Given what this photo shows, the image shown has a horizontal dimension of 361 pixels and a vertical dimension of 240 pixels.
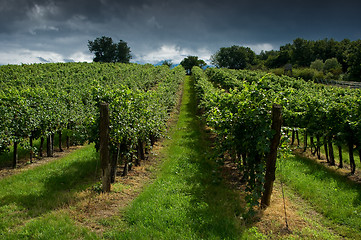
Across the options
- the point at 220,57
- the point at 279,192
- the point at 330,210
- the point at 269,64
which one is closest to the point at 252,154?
the point at 279,192

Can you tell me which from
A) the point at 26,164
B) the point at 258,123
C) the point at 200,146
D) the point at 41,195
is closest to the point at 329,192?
the point at 258,123

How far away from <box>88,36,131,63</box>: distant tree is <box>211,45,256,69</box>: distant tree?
181 ft

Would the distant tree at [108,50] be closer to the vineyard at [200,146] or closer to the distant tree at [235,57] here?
the distant tree at [235,57]

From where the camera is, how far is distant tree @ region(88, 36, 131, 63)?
97562 mm

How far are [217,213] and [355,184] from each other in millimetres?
6191

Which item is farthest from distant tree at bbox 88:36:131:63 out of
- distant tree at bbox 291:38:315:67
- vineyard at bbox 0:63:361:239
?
vineyard at bbox 0:63:361:239

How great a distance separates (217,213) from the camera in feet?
20.1

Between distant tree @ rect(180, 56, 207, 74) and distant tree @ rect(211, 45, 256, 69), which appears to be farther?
distant tree @ rect(211, 45, 256, 69)

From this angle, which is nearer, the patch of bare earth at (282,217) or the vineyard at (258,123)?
the patch of bare earth at (282,217)

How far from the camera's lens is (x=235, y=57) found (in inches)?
4830

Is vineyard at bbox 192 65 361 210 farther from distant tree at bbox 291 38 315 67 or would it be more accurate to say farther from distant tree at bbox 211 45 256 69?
distant tree at bbox 211 45 256 69

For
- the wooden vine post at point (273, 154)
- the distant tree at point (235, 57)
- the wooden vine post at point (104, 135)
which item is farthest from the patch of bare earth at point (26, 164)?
the distant tree at point (235, 57)

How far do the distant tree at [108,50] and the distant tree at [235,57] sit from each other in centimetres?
5519

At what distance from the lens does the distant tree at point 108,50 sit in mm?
97562
